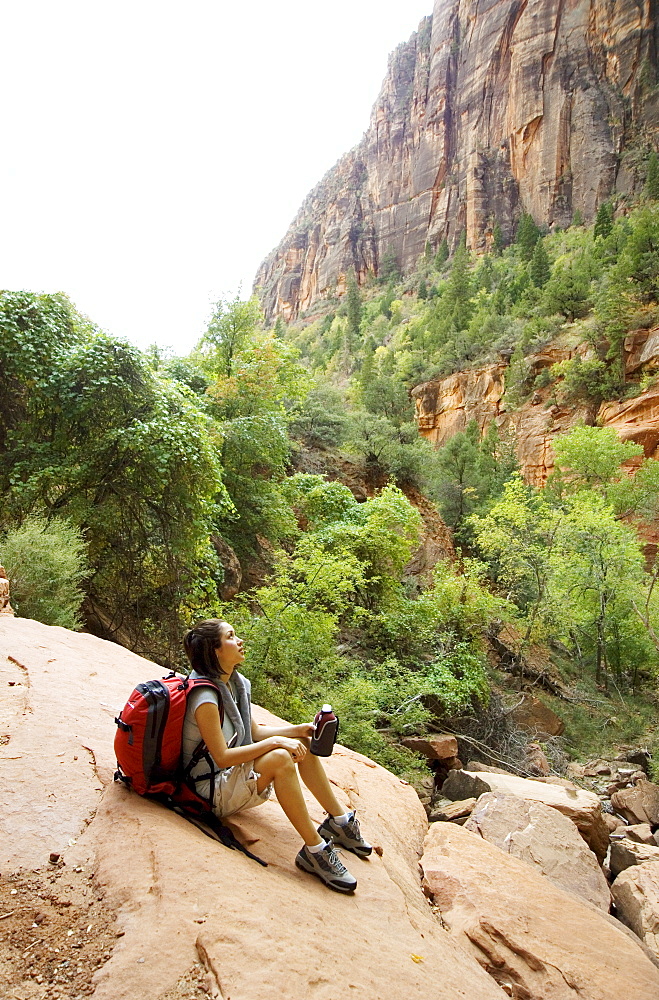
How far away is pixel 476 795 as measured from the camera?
6.29m

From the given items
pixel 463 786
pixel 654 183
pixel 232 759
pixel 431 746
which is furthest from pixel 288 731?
pixel 654 183

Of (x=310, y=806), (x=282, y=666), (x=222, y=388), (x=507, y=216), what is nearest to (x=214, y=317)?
(x=222, y=388)

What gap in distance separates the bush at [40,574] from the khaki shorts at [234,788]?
4.63 metres

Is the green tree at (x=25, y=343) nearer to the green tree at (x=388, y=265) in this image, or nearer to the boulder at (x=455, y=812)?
the boulder at (x=455, y=812)

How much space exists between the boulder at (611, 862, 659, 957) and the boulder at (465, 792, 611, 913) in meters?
0.12

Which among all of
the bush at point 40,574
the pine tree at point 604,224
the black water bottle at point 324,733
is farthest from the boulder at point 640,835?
the pine tree at point 604,224

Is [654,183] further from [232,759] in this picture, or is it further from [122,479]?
[232,759]

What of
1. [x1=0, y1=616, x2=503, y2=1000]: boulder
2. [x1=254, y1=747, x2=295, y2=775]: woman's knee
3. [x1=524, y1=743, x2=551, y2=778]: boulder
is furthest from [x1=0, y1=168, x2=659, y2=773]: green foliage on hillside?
[x1=254, y1=747, x2=295, y2=775]: woman's knee

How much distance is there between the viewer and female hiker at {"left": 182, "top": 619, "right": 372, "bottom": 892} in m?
2.74

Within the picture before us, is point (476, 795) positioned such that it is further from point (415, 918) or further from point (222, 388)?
point (222, 388)

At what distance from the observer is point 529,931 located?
3.42 m

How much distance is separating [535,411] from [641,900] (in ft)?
105

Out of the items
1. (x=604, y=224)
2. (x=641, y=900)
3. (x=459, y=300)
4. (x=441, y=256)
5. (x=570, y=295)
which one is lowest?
(x=641, y=900)

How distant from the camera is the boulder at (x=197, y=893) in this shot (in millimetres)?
1987
